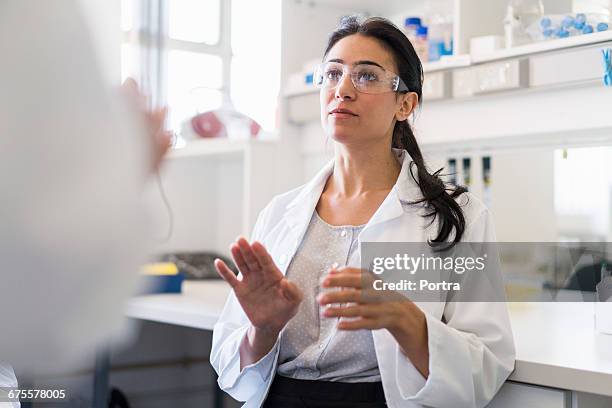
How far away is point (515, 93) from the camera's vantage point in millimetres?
2162

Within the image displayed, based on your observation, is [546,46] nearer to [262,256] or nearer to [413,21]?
[413,21]

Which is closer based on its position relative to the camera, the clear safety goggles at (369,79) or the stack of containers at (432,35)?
the clear safety goggles at (369,79)

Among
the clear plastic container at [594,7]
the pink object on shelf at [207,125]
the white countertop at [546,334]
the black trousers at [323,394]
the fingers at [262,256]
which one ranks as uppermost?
the clear plastic container at [594,7]

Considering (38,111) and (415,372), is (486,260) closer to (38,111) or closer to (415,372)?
(415,372)

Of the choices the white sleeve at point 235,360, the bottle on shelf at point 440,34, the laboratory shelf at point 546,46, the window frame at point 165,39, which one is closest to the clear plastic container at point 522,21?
the laboratory shelf at point 546,46

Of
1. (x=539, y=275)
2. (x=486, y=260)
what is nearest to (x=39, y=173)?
(x=486, y=260)

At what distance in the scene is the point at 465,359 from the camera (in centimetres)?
131

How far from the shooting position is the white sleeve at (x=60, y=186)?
463mm

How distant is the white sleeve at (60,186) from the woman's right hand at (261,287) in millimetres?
725

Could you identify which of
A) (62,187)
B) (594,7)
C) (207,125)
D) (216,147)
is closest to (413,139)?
(594,7)

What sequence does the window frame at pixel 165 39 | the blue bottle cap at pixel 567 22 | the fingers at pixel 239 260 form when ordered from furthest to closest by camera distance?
the window frame at pixel 165 39
the blue bottle cap at pixel 567 22
the fingers at pixel 239 260

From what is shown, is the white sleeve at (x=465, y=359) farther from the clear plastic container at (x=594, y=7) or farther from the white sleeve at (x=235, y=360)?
the clear plastic container at (x=594, y=7)

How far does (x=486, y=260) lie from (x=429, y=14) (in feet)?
4.12

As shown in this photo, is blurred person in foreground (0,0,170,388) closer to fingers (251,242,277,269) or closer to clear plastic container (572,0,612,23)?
fingers (251,242,277,269)
